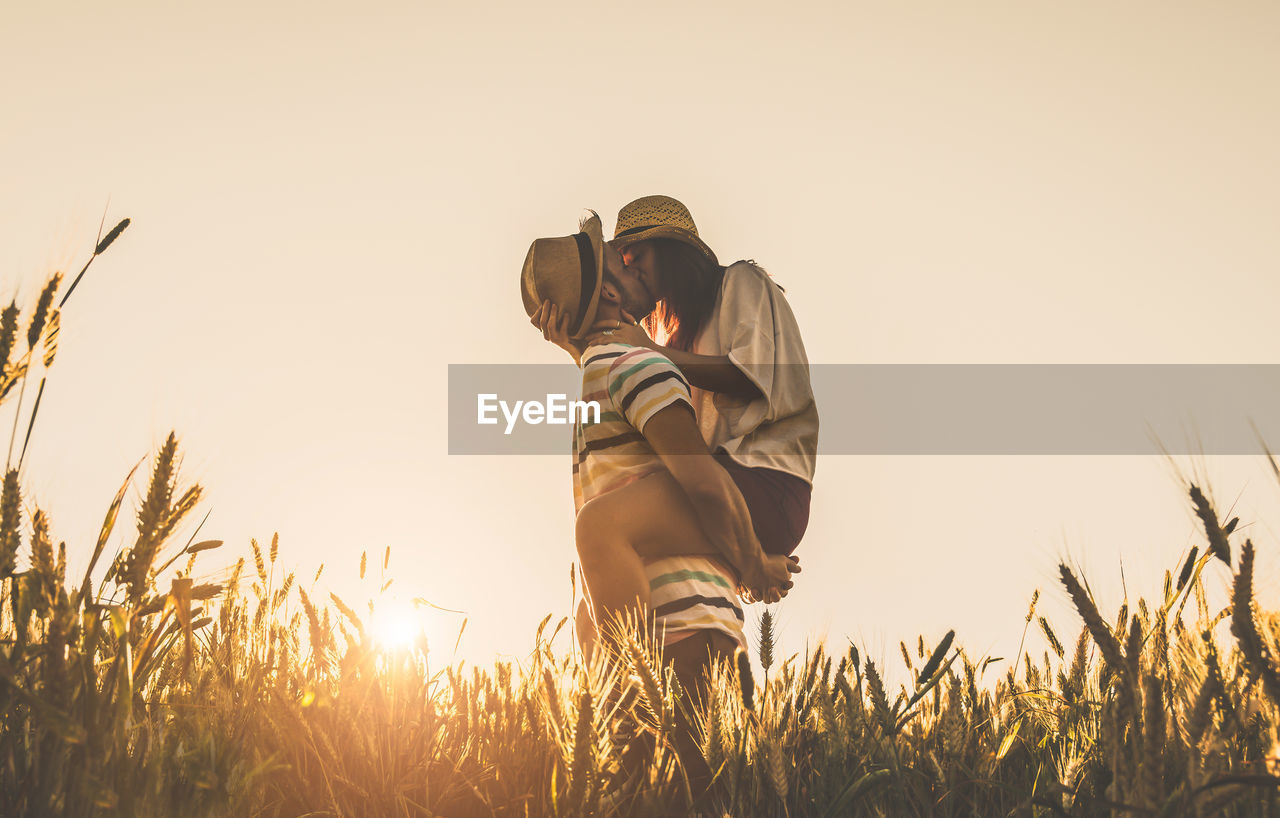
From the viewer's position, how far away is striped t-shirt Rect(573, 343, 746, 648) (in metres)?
2.33

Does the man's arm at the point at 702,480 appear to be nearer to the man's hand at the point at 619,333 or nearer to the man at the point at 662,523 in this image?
the man at the point at 662,523

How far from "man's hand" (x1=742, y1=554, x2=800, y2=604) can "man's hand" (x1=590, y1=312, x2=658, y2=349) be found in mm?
741

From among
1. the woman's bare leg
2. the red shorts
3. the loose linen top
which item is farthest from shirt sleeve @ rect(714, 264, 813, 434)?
the woman's bare leg

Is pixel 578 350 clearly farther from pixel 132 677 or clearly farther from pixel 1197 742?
pixel 1197 742

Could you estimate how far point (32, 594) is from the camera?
1.15 m

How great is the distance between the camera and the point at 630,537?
2.31 metres

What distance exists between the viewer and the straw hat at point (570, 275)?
2758 millimetres

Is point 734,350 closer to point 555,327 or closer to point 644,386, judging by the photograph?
point 644,386

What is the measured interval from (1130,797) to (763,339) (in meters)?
1.82

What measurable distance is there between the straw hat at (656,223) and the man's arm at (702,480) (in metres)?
0.91

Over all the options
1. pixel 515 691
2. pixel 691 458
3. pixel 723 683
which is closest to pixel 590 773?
pixel 723 683

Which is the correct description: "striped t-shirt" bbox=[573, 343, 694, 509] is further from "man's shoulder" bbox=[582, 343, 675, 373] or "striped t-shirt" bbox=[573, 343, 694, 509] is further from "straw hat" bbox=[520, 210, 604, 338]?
"straw hat" bbox=[520, 210, 604, 338]

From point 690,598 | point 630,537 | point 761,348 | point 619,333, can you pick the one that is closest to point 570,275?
point 619,333

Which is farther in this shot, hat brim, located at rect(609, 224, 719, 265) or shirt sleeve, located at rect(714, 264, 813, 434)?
Answer: hat brim, located at rect(609, 224, 719, 265)
